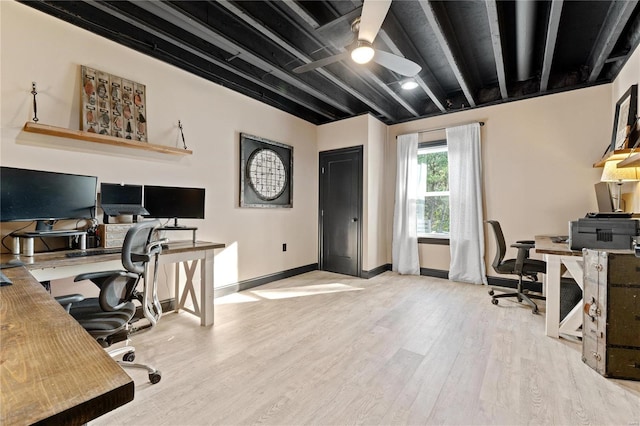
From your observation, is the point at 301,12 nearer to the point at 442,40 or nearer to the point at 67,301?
the point at 442,40

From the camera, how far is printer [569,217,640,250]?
211cm

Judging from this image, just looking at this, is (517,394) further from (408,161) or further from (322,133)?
(322,133)

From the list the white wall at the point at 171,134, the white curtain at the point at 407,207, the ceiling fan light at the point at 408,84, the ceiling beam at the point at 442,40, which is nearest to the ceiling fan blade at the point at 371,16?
the ceiling beam at the point at 442,40

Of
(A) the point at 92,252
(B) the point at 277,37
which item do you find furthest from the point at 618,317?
(A) the point at 92,252

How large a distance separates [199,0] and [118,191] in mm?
1794

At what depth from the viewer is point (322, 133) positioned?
5.06 meters

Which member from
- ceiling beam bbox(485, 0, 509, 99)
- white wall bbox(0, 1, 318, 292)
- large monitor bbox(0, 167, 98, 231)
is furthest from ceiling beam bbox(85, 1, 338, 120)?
ceiling beam bbox(485, 0, 509, 99)

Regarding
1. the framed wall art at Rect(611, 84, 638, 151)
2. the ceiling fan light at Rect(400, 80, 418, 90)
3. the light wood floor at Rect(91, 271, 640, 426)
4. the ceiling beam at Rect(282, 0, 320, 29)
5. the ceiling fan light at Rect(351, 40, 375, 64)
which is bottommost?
the light wood floor at Rect(91, 271, 640, 426)

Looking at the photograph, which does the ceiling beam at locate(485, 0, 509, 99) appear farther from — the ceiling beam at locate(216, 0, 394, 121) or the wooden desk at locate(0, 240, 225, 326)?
the wooden desk at locate(0, 240, 225, 326)

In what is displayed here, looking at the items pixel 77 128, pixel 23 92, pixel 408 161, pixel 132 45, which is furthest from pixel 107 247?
pixel 408 161

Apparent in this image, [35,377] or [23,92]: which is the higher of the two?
[23,92]

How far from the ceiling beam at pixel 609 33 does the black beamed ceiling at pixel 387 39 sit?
1 centimetres

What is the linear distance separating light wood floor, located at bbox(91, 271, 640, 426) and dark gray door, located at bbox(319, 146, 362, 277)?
1.61m

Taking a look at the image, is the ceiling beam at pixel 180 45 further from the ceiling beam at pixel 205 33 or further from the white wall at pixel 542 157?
the white wall at pixel 542 157
